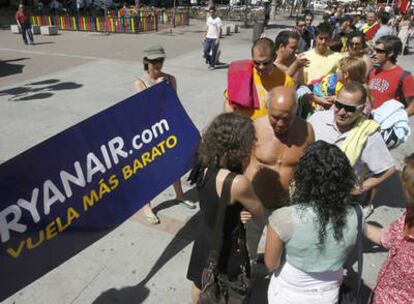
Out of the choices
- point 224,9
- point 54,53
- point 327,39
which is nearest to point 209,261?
point 327,39

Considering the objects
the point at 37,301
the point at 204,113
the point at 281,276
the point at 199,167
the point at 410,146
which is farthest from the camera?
the point at 204,113

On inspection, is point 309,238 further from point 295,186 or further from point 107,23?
point 107,23

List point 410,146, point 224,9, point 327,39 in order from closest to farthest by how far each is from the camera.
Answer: point 327,39, point 410,146, point 224,9

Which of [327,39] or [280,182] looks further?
[327,39]

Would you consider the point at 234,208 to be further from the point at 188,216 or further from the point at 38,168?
the point at 188,216

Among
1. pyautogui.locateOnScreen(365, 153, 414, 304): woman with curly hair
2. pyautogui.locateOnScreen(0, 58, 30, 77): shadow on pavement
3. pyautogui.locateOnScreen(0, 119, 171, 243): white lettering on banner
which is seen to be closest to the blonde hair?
pyautogui.locateOnScreen(365, 153, 414, 304): woman with curly hair

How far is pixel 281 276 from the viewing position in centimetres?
189

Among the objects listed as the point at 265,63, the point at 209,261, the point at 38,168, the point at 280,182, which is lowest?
the point at 209,261

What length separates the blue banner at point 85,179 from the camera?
199 cm

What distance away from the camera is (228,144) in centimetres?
194

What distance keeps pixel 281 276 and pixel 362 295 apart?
1.46m

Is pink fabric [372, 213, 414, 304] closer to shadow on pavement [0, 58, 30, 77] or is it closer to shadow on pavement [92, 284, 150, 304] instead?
shadow on pavement [92, 284, 150, 304]

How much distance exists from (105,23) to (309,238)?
770 inches

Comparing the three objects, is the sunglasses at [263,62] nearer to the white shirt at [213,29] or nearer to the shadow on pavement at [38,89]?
the shadow on pavement at [38,89]
